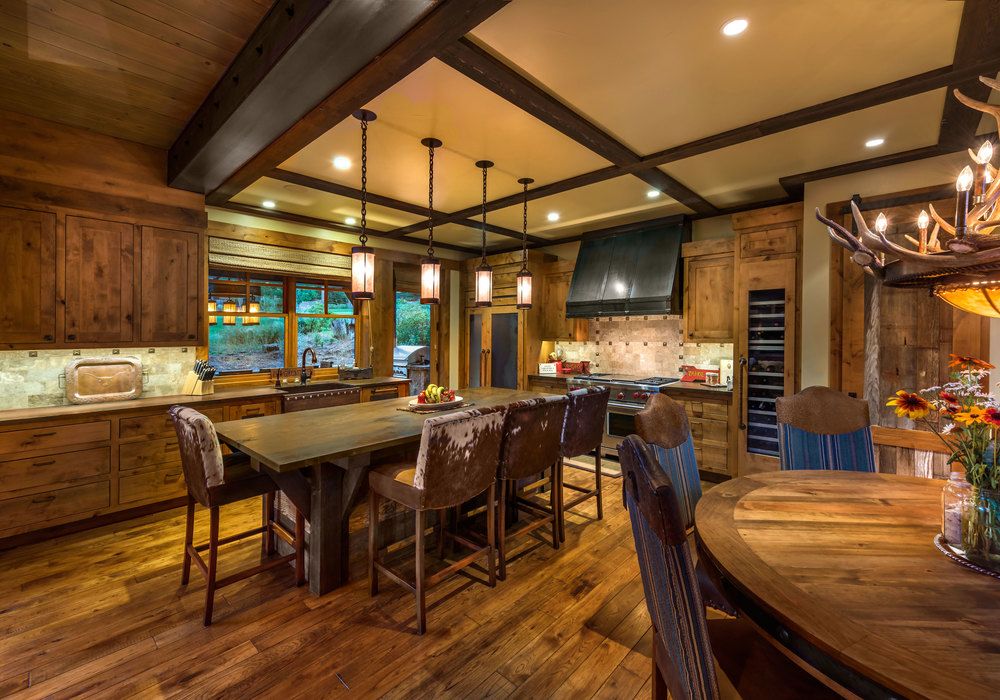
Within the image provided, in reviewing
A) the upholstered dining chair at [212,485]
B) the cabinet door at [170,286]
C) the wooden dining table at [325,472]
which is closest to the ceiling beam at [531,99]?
the wooden dining table at [325,472]

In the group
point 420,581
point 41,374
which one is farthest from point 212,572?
point 41,374

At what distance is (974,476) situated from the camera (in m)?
1.19

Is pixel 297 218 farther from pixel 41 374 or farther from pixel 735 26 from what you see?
pixel 735 26

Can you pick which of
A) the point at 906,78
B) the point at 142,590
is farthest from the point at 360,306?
the point at 906,78

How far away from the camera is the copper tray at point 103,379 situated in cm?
341

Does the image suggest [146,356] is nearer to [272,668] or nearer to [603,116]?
[272,668]

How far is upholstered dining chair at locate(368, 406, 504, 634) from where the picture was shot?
2.07 m

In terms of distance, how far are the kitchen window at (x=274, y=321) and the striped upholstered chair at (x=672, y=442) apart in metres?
4.40

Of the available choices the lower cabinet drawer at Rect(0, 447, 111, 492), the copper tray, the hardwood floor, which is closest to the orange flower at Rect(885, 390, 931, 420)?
the hardwood floor

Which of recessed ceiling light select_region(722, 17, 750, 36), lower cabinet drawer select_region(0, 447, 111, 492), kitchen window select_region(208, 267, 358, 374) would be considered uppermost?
recessed ceiling light select_region(722, 17, 750, 36)

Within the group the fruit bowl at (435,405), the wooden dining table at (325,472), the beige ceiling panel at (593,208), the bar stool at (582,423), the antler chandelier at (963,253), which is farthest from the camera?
the beige ceiling panel at (593,208)

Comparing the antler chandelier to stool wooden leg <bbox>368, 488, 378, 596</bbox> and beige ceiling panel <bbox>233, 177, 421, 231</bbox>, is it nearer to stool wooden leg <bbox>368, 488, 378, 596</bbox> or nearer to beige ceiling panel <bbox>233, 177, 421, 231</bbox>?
stool wooden leg <bbox>368, 488, 378, 596</bbox>

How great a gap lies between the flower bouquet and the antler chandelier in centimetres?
32

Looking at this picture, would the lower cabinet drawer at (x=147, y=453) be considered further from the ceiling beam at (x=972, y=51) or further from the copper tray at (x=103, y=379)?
the ceiling beam at (x=972, y=51)
